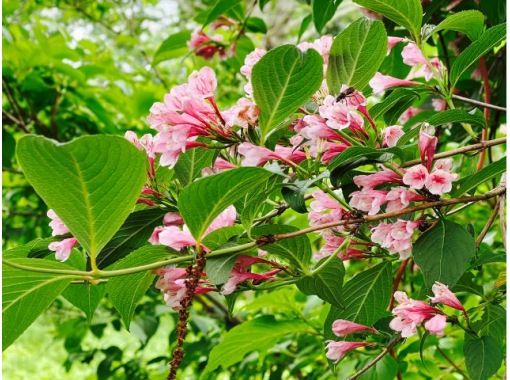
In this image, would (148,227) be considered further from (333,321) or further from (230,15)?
(230,15)

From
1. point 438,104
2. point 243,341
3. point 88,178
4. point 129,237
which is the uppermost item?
point 88,178

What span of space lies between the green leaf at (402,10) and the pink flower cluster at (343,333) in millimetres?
290

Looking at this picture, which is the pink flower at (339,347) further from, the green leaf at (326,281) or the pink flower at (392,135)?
the pink flower at (392,135)

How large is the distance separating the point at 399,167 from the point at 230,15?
35.1 inches

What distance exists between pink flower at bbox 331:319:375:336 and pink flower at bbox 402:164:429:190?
182 mm

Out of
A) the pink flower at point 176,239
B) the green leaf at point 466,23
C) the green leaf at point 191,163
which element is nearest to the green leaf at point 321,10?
the green leaf at point 466,23

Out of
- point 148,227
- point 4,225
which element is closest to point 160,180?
point 148,227

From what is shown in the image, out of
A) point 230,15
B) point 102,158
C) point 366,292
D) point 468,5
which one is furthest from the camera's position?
point 230,15

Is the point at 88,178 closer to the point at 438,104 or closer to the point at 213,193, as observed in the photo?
the point at 213,193

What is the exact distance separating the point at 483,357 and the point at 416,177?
0.67 feet

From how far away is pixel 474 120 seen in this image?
A: 650mm

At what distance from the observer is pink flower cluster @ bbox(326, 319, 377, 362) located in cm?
70

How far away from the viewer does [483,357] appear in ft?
2.23

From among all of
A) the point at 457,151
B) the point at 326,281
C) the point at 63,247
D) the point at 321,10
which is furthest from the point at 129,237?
the point at 321,10
